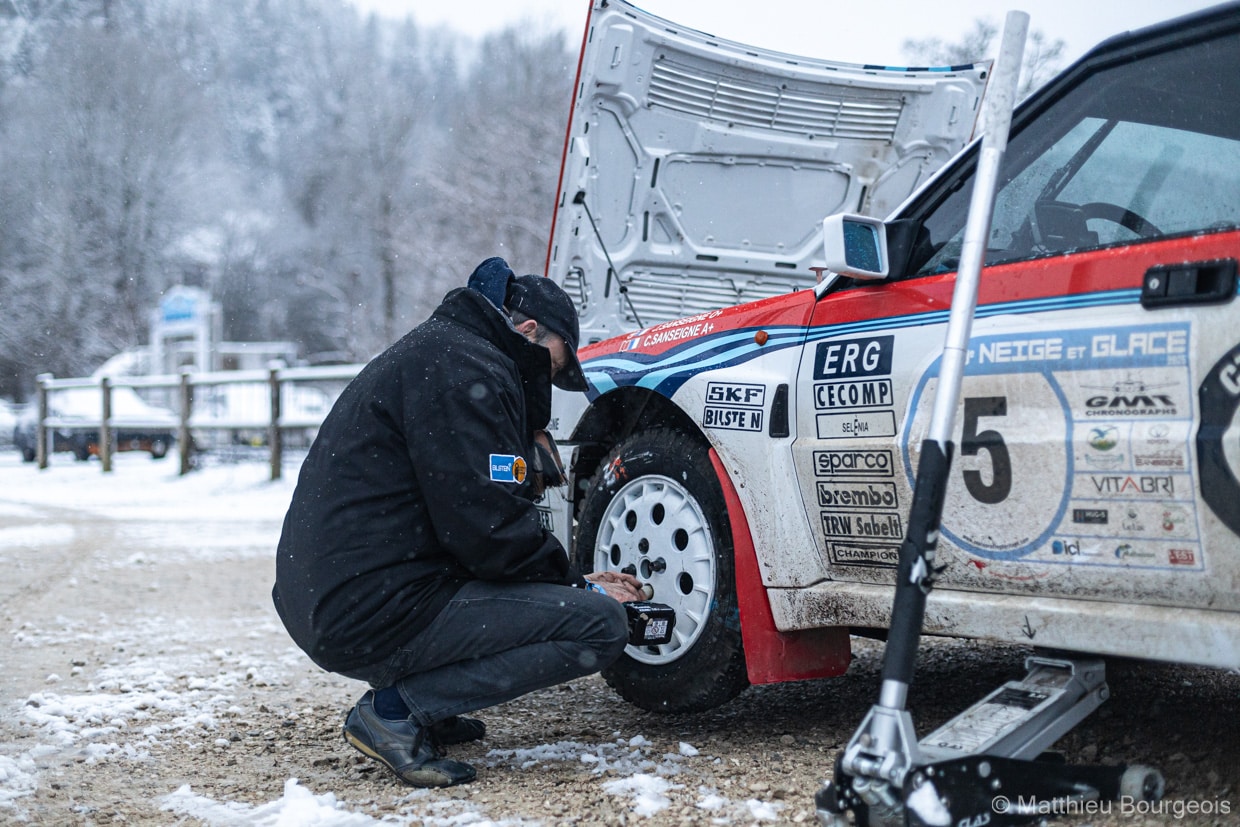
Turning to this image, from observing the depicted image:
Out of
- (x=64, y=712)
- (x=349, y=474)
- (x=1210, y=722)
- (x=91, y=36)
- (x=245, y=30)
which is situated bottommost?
(x=64, y=712)

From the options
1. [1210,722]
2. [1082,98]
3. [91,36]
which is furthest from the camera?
[91,36]

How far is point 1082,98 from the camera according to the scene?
2654 mm

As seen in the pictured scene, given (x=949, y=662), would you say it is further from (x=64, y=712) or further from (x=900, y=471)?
(x=64, y=712)

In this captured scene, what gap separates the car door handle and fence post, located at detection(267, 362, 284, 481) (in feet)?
40.0

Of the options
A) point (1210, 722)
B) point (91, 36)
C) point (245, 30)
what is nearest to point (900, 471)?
point (1210, 722)

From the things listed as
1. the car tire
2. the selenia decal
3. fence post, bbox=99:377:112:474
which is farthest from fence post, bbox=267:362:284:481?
the selenia decal

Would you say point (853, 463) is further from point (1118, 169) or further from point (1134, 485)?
point (1118, 169)

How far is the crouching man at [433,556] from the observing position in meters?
2.85

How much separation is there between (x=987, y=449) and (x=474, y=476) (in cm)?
122

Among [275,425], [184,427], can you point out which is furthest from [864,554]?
[184,427]

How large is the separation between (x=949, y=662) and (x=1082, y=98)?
7.69 feet

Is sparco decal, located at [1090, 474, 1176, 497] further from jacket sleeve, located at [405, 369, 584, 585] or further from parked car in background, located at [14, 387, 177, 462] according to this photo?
parked car in background, located at [14, 387, 177, 462]

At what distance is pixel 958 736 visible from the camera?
90.4 inches

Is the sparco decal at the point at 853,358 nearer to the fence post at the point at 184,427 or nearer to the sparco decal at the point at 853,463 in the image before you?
the sparco decal at the point at 853,463
